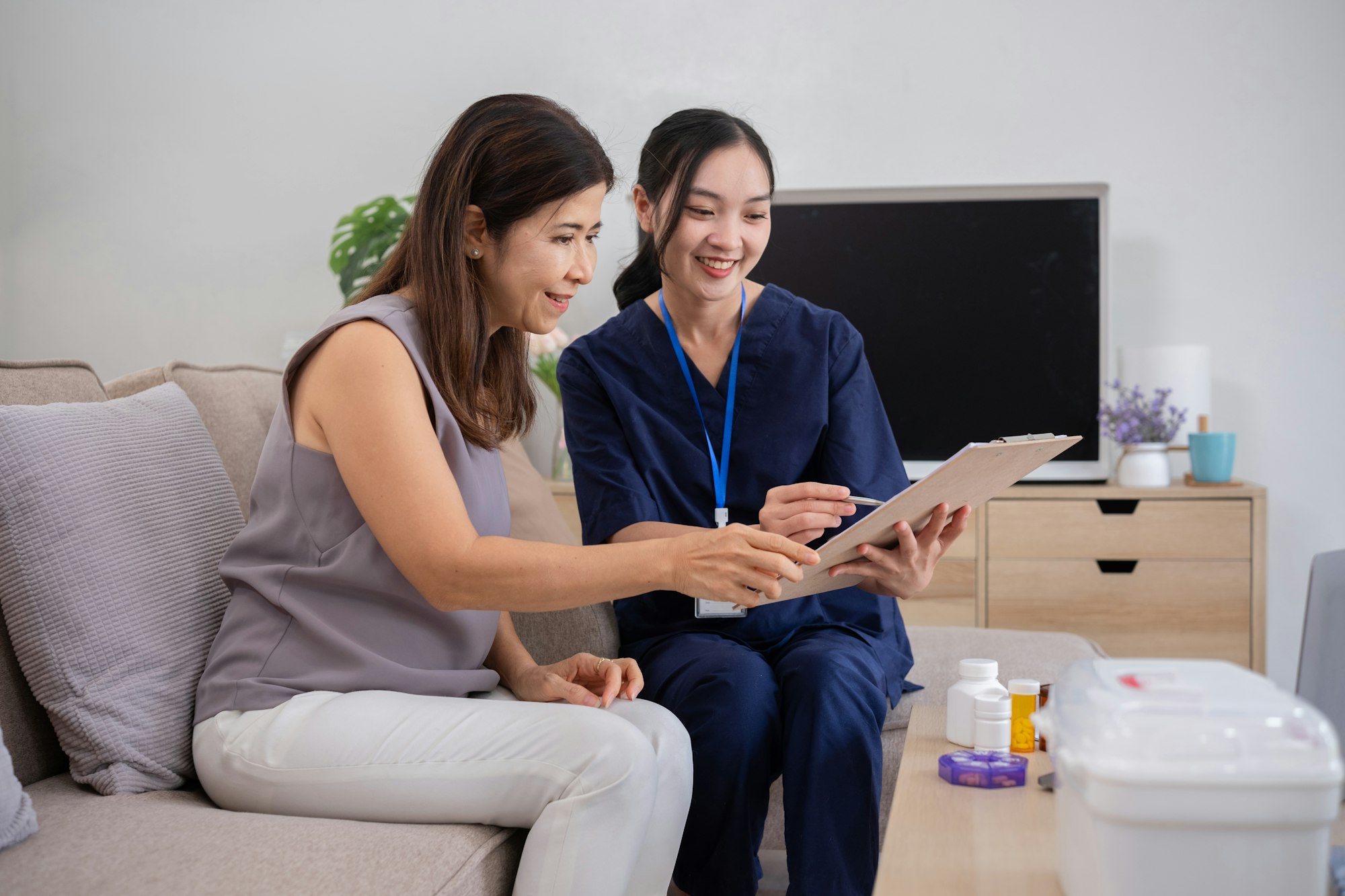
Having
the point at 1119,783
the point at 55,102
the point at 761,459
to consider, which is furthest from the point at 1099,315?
the point at 55,102

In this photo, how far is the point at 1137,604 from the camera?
8.65ft

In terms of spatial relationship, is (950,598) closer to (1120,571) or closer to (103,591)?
(1120,571)

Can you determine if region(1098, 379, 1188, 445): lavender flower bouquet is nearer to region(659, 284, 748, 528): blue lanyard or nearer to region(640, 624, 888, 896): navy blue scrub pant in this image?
region(659, 284, 748, 528): blue lanyard

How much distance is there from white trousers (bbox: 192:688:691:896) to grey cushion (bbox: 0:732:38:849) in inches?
6.4

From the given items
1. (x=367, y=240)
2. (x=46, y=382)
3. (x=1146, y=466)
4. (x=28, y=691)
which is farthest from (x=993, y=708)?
(x=367, y=240)

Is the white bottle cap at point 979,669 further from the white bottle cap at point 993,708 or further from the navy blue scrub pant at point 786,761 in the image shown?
the navy blue scrub pant at point 786,761

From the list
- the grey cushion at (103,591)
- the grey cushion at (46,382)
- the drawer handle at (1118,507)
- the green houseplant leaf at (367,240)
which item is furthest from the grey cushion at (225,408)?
the drawer handle at (1118,507)

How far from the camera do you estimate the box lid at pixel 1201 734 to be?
0.65 m

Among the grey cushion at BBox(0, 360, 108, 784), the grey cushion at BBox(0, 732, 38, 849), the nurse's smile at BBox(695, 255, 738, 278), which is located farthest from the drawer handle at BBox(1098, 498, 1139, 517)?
the grey cushion at BBox(0, 732, 38, 849)

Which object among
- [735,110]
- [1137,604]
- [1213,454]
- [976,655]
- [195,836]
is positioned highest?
[735,110]

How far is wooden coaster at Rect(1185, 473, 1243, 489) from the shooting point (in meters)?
2.65

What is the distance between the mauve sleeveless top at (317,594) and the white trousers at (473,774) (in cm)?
4

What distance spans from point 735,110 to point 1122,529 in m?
1.52

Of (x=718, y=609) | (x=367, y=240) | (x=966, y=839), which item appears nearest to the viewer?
(x=966, y=839)
